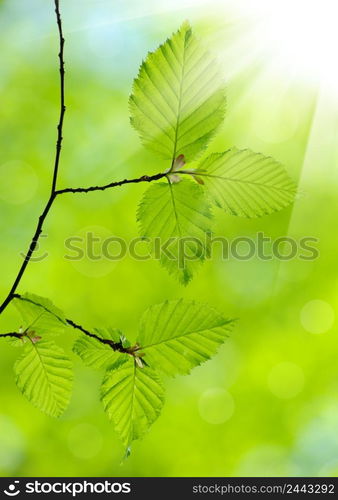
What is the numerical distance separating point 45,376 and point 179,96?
0.29 meters

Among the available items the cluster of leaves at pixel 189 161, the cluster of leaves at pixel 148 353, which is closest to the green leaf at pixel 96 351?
the cluster of leaves at pixel 148 353

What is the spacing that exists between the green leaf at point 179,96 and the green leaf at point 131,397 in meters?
0.19

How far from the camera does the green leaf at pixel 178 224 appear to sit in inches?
14.7

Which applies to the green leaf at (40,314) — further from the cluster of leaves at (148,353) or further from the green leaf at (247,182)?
the green leaf at (247,182)

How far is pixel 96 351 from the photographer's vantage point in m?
0.41

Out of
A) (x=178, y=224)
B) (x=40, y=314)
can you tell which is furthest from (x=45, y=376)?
(x=178, y=224)

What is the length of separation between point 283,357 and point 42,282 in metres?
2.18

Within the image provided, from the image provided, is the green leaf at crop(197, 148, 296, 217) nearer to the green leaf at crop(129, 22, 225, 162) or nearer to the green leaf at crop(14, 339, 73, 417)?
the green leaf at crop(129, 22, 225, 162)

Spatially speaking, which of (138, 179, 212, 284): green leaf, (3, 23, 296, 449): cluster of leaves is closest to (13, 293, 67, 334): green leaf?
(3, 23, 296, 449): cluster of leaves

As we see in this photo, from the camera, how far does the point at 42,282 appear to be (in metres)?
3.71

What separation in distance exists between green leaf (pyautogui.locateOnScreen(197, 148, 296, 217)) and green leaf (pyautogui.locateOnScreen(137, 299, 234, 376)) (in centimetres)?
10

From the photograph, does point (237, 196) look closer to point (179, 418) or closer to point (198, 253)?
point (198, 253)

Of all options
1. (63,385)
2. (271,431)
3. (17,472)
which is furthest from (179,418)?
(63,385)

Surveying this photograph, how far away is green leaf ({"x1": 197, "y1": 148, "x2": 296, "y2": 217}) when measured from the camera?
36cm
